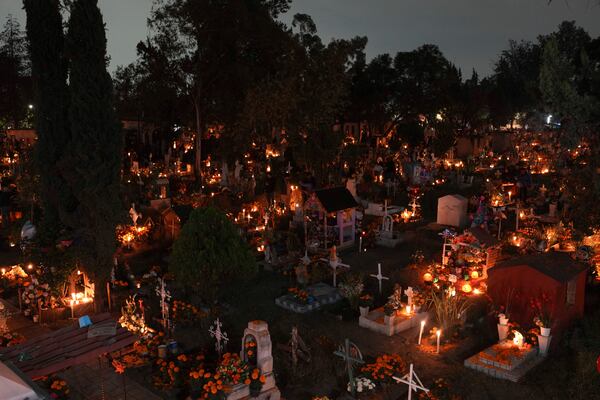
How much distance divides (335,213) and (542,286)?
8757 mm

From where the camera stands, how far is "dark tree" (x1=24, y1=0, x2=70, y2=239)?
42.3 feet

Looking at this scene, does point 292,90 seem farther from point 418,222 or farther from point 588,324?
point 588,324

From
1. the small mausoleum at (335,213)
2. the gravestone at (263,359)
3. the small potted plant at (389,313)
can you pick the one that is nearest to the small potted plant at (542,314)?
the small potted plant at (389,313)

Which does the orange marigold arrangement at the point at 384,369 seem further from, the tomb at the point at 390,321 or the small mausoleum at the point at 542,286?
the small mausoleum at the point at 542,286

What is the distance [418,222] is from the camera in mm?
23984

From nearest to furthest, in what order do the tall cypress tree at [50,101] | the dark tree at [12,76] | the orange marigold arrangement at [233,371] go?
the orange marigold arrangement at [233,371] < the tall cypress tree at [50,101] < the dark tree at [12,76]

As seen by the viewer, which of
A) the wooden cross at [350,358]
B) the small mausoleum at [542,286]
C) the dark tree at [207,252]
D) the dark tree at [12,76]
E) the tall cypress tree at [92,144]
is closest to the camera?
the wooden cross at [350,358]

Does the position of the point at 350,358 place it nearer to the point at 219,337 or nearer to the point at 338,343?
the point at 338,343

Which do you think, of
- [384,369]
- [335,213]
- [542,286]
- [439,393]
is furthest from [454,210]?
[439,393]

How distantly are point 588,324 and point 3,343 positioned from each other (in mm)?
12714

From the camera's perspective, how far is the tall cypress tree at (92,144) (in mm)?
11795

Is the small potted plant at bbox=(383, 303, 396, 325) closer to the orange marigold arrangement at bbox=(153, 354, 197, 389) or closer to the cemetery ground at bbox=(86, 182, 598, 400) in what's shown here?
the cemetery ground at bbox=(86, 182, 598, 400)

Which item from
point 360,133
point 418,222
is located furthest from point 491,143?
point 418,222

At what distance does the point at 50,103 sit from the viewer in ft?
43.5
